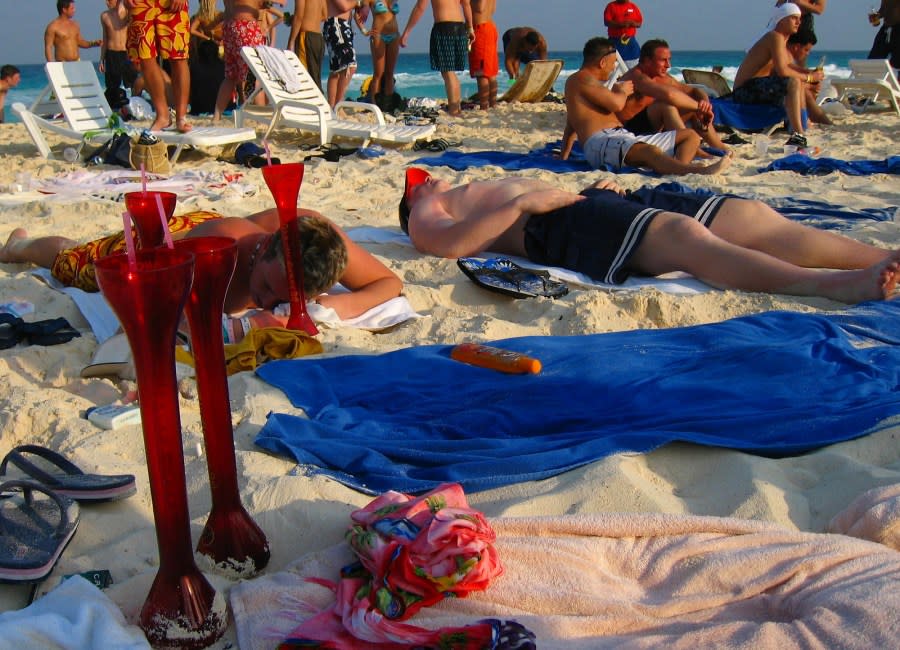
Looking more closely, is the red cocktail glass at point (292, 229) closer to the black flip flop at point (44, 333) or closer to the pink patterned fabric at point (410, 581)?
the black flip flop at point (44, 333)

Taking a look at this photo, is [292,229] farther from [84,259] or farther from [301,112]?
[301,112]

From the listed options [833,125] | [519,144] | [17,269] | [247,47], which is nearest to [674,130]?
[519,144]

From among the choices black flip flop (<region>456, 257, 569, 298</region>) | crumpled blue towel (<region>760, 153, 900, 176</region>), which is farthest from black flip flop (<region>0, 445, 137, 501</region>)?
crumpled blue towel (<region>760, 153, 900, 176</region>)

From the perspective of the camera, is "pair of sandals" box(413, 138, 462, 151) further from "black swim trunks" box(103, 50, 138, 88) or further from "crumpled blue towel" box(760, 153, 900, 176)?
"black swim trunks" box(103, 50, 138, 88)

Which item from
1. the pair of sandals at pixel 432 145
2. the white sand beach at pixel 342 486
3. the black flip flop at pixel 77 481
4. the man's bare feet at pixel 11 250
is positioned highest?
the pair of sandals at pixel 432 145

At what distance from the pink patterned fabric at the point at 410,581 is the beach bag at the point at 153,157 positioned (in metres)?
5.65

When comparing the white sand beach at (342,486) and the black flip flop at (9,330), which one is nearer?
the white sand beach at (342,486)

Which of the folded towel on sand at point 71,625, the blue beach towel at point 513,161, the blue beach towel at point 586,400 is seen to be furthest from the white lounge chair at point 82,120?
the folded towel on sand at point 71,625

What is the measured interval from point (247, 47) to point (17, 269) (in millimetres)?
4871

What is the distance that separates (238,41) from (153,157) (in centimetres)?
268

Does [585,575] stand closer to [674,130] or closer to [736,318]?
[736,318]

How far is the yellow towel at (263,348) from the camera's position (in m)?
3.01

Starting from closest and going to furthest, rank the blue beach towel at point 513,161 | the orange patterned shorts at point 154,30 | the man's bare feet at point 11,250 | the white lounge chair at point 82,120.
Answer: the man's bare feet at point 11,250 → the blue beach towel at point 513,161 → the white lounge chair at point 82,120 → the orange patterned shorts at point 154,30

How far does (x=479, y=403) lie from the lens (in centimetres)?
273
